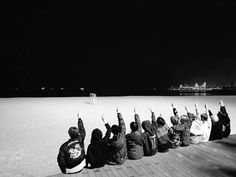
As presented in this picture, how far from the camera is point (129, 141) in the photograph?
570 cm

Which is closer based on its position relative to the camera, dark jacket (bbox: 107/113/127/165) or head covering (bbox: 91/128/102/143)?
head covering (bbox: 91/128/102/143)

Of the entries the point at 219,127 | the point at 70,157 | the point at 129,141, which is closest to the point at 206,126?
the point at 219,127

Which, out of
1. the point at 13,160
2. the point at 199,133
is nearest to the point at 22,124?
the point at 13,160

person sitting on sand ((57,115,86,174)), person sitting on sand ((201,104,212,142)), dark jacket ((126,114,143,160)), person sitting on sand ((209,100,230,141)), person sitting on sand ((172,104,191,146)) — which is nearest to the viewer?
person sitting on sand ((57,115,86,174))

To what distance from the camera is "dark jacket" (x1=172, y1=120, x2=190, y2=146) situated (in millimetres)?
6554

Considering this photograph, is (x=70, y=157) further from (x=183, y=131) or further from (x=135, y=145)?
(x=183, y=131)

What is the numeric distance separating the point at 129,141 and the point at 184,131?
6.78ft

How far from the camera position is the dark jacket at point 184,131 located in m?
6.55

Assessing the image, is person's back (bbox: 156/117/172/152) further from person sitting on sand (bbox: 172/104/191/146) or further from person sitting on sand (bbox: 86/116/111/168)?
person sitting on sand (bbox: 86/116/111/168)

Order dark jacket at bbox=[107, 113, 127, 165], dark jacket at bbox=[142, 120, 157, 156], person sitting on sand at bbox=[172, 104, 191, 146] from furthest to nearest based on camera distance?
1. person sitting on sand at bbox=[172, 104, 191, 146]
2. dark jacket at bbox=[142, 120, 157, 156]
3. dark jacket at bbox=[107, 113, 127, 165]

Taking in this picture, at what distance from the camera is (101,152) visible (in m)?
5.12

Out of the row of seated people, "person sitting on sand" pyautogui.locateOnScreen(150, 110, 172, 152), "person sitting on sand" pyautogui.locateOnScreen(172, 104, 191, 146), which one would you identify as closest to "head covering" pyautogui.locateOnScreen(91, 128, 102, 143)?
the row of seated people

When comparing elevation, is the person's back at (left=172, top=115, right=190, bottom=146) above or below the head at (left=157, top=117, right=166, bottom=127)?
below

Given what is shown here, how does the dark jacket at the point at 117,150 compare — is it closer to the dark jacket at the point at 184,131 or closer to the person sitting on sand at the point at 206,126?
the dark jacket at the point at 184,131
